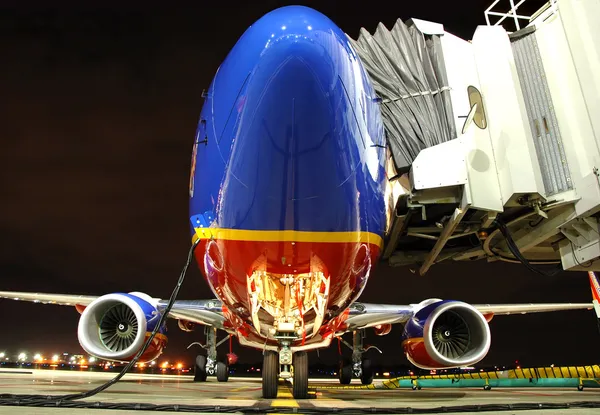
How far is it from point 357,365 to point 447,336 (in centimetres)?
490

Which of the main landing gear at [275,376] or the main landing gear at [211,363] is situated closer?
the main landing gear at [275,376]

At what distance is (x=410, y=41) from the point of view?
7062 millimetres

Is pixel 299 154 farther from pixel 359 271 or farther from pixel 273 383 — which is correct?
pixel 273 383

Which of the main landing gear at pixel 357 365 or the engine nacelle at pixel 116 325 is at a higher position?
the engine nacelle at pixel 116 325

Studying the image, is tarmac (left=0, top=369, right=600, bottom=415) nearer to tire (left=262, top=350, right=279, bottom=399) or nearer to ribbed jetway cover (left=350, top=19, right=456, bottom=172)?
tire (left=262, top=350, right=279, bottom=399)

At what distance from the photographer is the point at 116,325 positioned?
8531mm

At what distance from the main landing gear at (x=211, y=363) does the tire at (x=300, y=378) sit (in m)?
4.36

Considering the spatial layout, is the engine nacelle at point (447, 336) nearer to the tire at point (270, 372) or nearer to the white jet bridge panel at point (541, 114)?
A: the tire at point (270, 372)

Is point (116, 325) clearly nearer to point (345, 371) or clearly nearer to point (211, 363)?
point (211, 363)

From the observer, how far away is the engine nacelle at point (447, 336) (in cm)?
768

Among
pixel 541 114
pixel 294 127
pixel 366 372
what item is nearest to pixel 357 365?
pixel 366 372

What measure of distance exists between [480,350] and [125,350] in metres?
6.49

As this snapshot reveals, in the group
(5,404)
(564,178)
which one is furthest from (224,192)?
(564,178)

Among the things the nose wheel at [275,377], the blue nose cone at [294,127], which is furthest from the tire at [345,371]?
the blue nose cone at [294,127]
